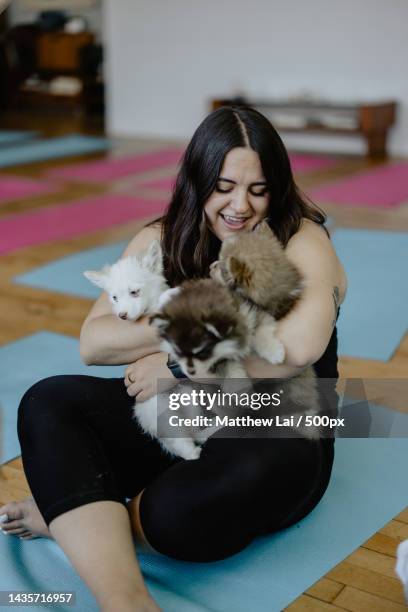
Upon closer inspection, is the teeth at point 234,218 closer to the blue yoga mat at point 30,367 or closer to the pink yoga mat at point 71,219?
the blue yoga mat at point 30,367

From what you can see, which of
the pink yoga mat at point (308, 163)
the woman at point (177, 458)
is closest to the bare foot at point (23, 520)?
→ the woman at point (177, 458)

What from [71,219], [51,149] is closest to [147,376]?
[71,219]

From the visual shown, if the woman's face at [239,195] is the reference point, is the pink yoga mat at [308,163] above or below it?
below

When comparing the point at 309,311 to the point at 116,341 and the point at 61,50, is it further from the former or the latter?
the point at 61,50

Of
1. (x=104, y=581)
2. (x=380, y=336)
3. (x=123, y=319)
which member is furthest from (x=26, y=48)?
(x=104, y=581)

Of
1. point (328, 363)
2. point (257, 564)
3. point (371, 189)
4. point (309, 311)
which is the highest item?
point (309, 311)

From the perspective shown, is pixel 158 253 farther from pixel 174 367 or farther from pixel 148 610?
pixel 148 610

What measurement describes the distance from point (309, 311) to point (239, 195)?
0.38 m

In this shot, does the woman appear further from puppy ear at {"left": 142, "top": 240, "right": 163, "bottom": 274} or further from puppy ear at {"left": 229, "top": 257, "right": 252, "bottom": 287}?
puppy ear at {"left": 229, "top": 257, "right": 252, "bottom": 287}

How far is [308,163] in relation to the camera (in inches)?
Answer: 306

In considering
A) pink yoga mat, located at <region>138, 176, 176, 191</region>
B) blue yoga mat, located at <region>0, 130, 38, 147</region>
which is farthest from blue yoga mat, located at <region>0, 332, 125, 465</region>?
blue yoga mat, located at <region>0, 130, 38, 147</region>

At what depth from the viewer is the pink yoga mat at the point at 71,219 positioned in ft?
17.0

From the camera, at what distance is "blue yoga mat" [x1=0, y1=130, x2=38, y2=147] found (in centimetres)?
920

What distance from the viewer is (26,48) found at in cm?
1173
